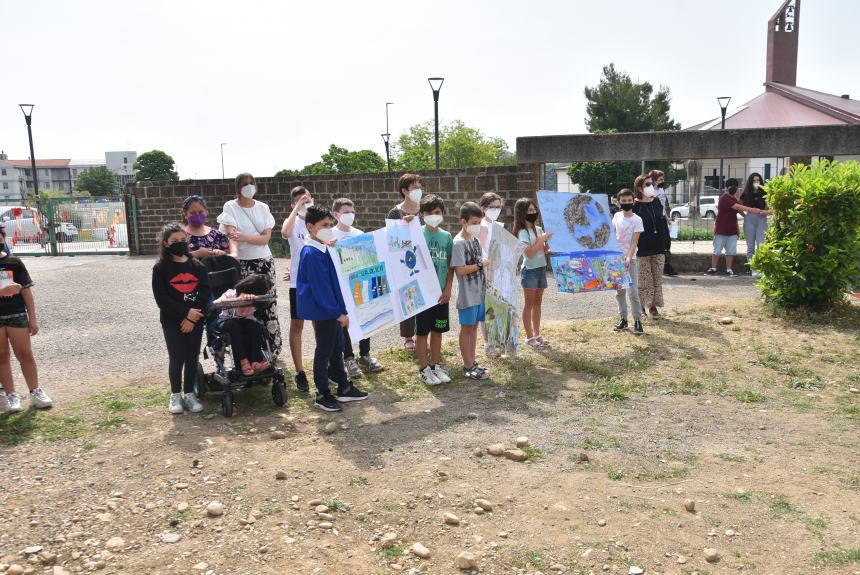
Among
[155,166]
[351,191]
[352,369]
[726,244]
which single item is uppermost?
[155,166]

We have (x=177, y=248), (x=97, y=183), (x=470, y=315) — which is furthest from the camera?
(x=97, y=183)

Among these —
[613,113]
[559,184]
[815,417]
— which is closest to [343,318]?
[815,417]

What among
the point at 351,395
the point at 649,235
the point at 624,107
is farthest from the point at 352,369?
the point at 624,107

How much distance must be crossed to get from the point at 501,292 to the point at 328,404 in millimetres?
2132

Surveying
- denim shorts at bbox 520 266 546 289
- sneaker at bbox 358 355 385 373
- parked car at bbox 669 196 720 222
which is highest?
parked car at bbox 669 196 720 222

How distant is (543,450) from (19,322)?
4.50 meters

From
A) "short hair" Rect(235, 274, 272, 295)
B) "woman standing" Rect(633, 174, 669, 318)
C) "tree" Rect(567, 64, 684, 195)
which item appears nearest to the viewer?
"short hair" Rect(235, 274, 272, 295)

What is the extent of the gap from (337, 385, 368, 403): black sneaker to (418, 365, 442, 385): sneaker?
0.67m

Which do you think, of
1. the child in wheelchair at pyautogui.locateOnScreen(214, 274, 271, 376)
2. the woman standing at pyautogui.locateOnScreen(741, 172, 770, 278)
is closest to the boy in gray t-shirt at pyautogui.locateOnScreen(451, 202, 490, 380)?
the child in wheelchair at pyautogui.locateOnScreen(214, 274, 271, 376)

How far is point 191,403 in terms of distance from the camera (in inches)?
247

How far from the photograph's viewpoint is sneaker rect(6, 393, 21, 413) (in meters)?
6.24

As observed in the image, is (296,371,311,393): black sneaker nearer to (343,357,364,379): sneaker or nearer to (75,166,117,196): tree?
(343,357,364,379): sneaker

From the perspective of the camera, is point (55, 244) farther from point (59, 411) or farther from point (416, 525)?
point (416, 525)

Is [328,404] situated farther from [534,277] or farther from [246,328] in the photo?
[534,277]
